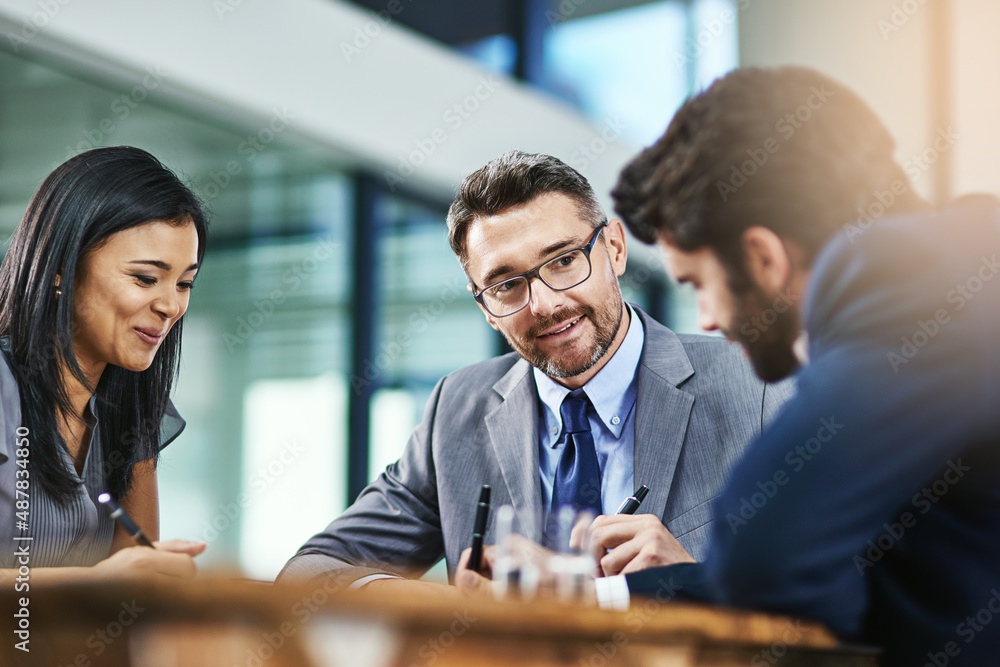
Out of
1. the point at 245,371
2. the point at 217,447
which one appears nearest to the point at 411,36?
the point at 245,371

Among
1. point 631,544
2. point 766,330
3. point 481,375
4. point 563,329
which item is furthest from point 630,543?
point 481,375

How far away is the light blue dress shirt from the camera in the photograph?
2.01 meters

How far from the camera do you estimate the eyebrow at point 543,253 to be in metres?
2.09

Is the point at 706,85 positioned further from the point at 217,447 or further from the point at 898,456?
the point at 217,447

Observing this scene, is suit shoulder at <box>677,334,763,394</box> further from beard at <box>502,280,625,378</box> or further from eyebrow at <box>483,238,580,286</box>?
eyebrow at <box>483,238,580,286</box>

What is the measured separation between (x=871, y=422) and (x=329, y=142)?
3.92 meters

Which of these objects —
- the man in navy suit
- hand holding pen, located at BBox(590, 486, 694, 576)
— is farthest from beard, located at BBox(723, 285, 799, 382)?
hand holding pen, located at BBox(590, 486, 694, 576)

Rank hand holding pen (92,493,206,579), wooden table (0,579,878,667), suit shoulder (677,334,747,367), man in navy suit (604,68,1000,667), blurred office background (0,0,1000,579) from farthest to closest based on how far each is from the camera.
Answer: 1. blurred office background (0,0,1000,579)
2. suit shoulder (677,334,747,367)
3. hand holding pen (92,493,206,579)
4. man in navy suit (604,68,1000,667)
5. wooden table (0,579,878,667)

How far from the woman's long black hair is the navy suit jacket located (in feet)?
3.66

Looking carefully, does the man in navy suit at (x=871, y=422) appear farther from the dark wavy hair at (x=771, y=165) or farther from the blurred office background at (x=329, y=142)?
the blurred office background at (x=329, y=142)

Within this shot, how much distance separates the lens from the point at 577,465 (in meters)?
2.03

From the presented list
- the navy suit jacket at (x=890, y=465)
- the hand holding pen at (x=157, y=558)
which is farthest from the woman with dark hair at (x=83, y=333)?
the navy suit jacket at (x=890, y=465)

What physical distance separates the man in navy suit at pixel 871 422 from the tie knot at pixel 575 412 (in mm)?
696

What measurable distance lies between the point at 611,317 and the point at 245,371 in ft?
10.0
